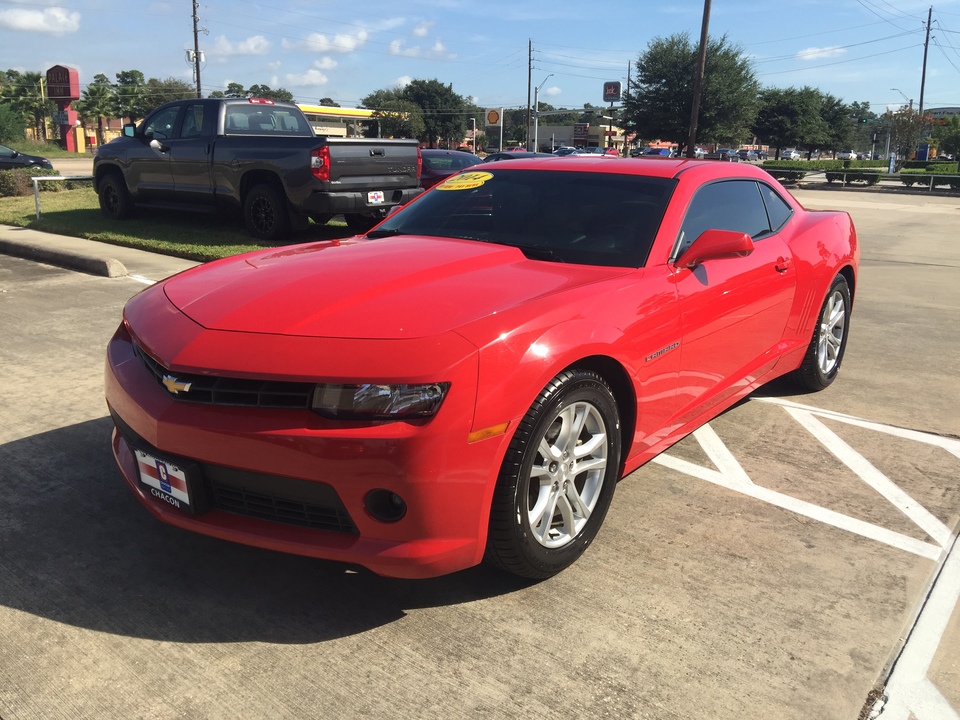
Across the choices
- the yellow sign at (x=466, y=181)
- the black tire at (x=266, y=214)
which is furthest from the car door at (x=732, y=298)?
the black tire at (x=266, y=214)

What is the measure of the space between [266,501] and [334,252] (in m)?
1.39

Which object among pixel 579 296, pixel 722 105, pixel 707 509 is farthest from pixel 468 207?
pixel 722 105

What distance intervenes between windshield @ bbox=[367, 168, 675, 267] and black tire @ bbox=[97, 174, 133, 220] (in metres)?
9.75

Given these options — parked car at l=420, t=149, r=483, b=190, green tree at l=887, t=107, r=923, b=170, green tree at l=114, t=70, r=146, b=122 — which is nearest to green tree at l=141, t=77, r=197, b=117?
green tree at l=114, t=70, r=146, b=122

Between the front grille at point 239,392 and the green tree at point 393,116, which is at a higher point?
the green tree at point 393,116

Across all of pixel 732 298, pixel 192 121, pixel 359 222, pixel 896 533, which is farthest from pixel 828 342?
pixel 192 121

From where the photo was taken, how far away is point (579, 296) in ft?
9.50

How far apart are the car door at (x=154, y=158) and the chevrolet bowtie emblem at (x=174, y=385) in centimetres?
954

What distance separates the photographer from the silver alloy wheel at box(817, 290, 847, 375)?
4.98m

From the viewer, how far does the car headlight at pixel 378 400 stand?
2.36 m

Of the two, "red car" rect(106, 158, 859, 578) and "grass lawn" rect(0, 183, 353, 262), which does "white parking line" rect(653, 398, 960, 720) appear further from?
"grass lawn" rect(0, 183, 353, 262)

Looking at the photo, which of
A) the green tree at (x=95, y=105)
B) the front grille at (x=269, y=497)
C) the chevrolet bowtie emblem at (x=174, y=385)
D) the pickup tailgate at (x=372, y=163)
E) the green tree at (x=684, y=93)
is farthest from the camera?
the green tree at (x=95, y=105)

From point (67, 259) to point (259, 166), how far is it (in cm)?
251

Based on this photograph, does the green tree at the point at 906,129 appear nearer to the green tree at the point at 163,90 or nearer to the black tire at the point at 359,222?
the black tire at the point at 359,222
